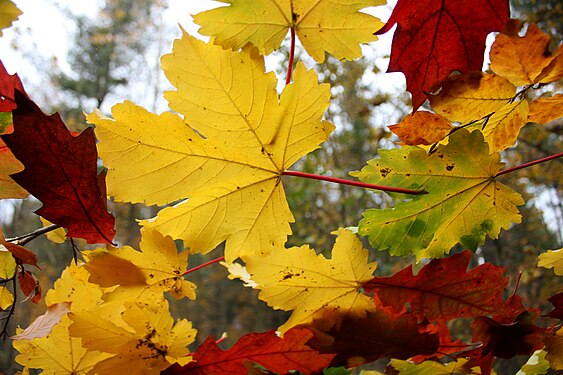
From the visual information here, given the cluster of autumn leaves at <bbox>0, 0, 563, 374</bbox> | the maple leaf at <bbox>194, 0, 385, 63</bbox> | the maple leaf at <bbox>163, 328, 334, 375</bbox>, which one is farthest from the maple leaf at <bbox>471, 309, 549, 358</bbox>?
the maple leaf at <bbox>194, 0, 385, 63</bbox>

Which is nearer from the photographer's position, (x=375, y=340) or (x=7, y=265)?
(x=375, y=340)

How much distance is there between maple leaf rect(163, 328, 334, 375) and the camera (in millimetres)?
286

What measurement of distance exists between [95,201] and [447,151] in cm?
25

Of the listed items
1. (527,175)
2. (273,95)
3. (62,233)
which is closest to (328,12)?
(273,95)

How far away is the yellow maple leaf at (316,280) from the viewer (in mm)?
328

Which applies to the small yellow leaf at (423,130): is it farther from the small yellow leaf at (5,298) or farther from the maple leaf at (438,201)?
the small yellow leaf at (5,298)

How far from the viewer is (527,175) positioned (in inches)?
159

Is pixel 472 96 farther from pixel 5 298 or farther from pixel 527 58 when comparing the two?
pixel 5 298

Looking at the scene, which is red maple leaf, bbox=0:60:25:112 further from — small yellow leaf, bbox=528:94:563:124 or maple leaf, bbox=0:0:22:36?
small yellow leaf, bbox=528:94:563:124

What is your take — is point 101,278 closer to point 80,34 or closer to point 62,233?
point 62,233

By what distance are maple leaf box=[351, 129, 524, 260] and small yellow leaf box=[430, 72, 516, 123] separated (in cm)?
3

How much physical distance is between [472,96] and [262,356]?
0.74ft

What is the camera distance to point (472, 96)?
0.31 metres

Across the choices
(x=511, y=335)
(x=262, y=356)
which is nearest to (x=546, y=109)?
(x=511, y=335)
